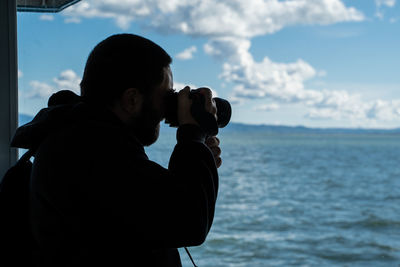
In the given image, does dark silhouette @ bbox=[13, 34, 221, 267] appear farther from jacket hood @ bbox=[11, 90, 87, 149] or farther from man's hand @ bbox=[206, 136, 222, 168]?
man's hand @ bbox=[206, 136, 222, 168]

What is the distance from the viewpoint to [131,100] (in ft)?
2.19

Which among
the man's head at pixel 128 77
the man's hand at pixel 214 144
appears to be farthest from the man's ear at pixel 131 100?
the man's hand at pixel 214 144

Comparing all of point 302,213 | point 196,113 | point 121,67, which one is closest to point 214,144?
point 196,113

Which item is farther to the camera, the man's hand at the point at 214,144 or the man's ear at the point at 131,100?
the man's hand at the point at 214,144

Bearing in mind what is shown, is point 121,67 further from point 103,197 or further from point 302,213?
point 302,213

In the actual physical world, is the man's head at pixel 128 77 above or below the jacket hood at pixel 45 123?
above

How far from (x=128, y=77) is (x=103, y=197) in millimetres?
176

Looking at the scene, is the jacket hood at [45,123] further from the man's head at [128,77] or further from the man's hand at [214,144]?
the man's hand at [214,144]

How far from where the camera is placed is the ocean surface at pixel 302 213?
8.51 metres

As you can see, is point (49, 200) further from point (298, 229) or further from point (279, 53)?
point (279, 53)

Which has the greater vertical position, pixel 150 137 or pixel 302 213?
pixel 150 137

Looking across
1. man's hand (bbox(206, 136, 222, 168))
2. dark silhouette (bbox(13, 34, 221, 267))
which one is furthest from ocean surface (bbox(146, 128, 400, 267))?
dark silhouette (bbox(13, 34, 221, 267))

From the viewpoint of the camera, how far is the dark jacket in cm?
57

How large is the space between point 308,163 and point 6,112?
26.8 m
